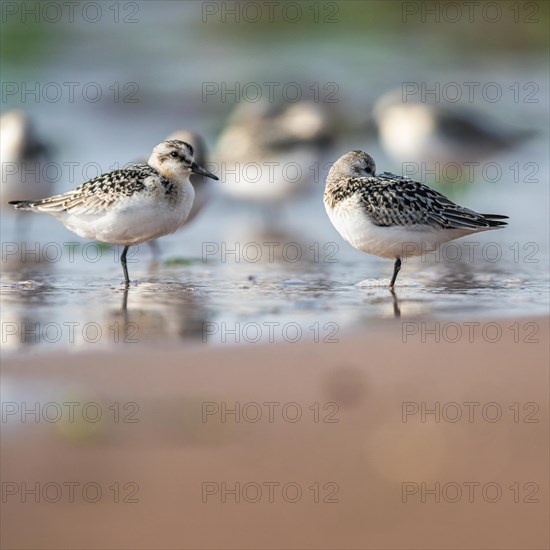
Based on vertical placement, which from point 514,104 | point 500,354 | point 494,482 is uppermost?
point 514,104

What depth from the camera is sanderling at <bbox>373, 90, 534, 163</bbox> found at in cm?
1506

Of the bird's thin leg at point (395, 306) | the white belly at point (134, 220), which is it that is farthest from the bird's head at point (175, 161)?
the bird's thin leg at point (395, 306)

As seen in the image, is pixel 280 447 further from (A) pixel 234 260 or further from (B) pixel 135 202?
(A) pixel 234 260

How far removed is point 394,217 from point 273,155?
4813 mm

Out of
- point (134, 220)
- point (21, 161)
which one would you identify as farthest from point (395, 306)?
point (21, 161)

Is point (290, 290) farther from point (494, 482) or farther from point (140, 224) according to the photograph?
point (494, 482)

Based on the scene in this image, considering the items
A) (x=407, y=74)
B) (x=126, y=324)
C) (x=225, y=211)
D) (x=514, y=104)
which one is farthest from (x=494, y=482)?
(x=407, y=74)

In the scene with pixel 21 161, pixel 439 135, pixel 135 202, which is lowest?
pixel 135 202

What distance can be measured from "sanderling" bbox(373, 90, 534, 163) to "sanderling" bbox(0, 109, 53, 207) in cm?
493

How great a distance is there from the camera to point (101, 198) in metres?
8.63

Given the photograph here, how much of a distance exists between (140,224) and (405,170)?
665 centimetres

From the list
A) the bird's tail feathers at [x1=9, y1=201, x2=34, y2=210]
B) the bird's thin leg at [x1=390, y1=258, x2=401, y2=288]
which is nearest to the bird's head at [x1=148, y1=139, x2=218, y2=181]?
the bird's tail feathers at [x1=9, y1=201, x2=34, y2=210]

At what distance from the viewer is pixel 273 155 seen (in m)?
12.9

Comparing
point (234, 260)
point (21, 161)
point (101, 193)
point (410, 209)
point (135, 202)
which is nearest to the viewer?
point (410, 209)
